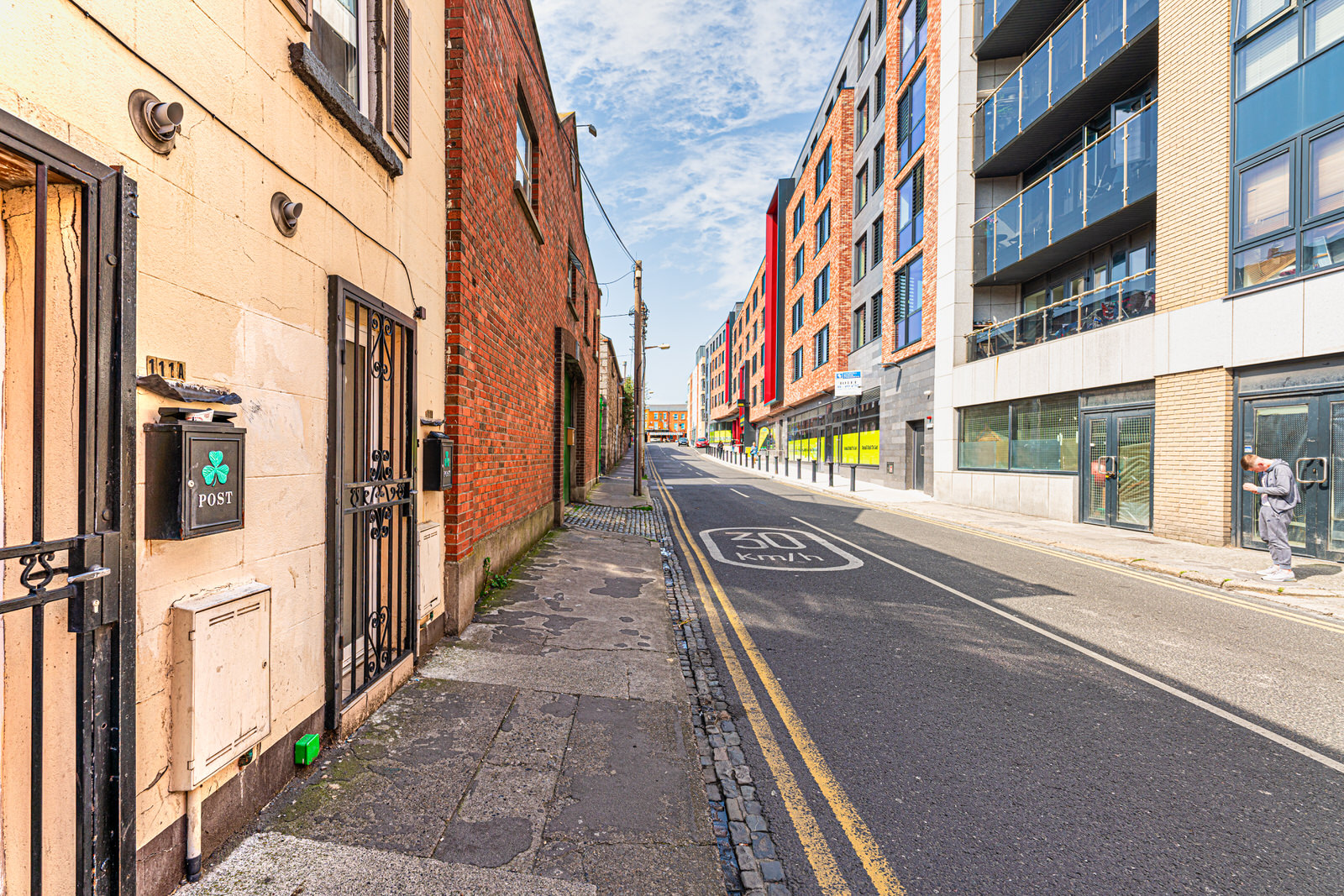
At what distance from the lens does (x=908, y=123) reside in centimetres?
2266

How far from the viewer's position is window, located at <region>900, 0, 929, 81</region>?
2136 centimetres

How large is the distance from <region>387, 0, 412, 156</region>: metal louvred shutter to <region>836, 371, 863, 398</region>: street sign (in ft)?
81.0

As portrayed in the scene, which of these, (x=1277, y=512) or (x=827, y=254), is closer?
(x=1277, y=512)

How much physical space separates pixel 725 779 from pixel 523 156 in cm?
875

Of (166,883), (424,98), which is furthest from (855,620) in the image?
(424,98)

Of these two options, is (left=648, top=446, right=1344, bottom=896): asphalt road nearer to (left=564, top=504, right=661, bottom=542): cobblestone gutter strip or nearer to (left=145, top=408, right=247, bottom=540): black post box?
(left=145, top=408, right=247, bottom=540): black post box

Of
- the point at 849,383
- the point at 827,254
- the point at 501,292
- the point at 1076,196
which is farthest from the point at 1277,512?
the point at 827,254

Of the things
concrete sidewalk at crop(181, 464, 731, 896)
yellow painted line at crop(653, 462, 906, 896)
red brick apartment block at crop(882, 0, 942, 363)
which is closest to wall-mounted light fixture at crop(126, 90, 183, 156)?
concrete sidewalk at crop(181, 464, 731, 896)

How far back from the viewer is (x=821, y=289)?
109 feet

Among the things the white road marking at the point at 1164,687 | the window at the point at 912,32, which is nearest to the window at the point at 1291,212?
the white road marking at the point at 1164,687

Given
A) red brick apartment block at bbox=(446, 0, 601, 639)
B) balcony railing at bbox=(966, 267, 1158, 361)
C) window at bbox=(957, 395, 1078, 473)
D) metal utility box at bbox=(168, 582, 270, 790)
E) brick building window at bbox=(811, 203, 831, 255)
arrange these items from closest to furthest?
metal utility box at bbox=(168, 582, 270, 790) < red brick apartment block at bbox=(446, 0, 601, 639) < balcony railing at bbox=(966, 267, 1158, 361) < window at bbox=(957, 395, 1078, 473) < brick building window at bbox=(811, 203, 831, 255)

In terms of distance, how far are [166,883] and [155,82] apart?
296cm

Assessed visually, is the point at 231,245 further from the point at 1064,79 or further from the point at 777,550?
the point at 1064,79

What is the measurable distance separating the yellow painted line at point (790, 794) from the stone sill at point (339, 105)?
4453mm
